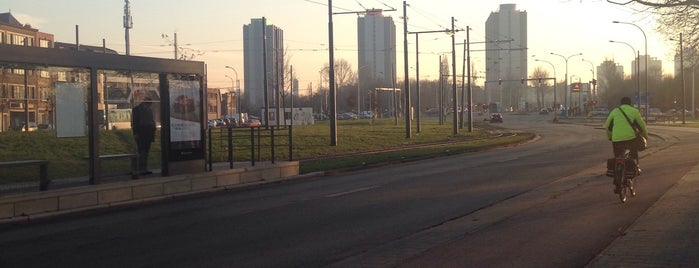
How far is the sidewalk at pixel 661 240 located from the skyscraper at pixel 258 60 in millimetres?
51749

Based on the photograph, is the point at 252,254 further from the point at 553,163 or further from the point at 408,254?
the point at 553,163

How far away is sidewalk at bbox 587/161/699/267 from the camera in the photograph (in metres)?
7.00

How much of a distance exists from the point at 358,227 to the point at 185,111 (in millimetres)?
7526

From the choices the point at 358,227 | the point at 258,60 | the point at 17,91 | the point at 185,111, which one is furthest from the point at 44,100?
the point at 258,60

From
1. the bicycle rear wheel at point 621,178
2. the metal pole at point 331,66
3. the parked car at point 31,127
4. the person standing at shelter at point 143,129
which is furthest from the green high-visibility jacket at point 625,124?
the metal pole at point 331,66

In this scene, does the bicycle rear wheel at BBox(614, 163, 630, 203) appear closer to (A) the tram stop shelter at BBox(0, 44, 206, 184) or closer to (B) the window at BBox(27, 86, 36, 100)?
(A) the tram stop shelter at BBox(0, 44, 206, 184)

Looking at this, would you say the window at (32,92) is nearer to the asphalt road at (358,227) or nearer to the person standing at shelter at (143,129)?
the person standing at shelter at (143,129)

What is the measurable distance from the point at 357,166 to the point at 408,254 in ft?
46.1

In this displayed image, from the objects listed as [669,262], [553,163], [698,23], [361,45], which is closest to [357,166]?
[553,163]

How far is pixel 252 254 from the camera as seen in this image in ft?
26.6

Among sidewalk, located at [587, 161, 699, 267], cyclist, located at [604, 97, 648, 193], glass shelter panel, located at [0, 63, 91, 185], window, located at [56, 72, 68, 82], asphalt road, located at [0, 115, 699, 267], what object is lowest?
asphalt road, located at [0, 115, 699, 267]

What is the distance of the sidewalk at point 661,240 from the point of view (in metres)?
7.00

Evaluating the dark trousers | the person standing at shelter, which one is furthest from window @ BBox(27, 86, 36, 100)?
the dark trousers

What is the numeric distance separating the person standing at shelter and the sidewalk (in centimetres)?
1069
